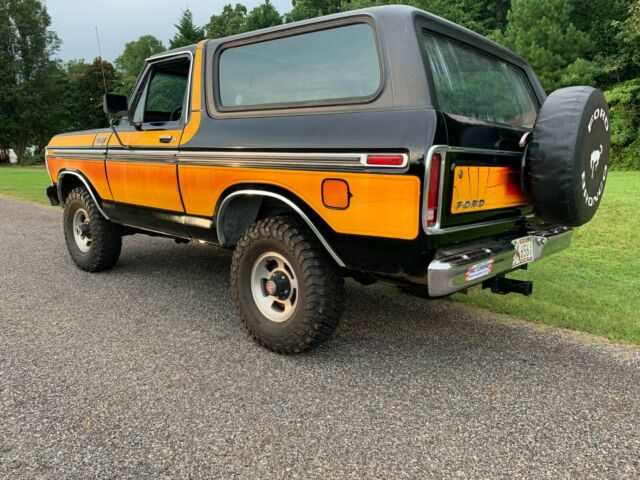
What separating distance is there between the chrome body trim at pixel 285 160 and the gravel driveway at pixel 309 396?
1.17 metres

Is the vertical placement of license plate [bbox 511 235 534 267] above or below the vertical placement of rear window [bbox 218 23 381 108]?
below

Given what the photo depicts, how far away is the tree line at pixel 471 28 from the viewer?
20.8 meters

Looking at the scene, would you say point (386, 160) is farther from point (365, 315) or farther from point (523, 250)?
point (365, 315)

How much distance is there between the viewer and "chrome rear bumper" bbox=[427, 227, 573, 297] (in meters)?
2.34

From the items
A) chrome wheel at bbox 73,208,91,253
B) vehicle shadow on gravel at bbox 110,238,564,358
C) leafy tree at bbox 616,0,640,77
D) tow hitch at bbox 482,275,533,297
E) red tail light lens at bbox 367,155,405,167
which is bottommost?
vehicle shadow on gravel at bbox 110,238,564,358

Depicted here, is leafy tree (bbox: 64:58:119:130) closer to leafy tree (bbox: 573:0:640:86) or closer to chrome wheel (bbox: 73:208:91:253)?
leafy tree (bbox: 573:0:640:86)

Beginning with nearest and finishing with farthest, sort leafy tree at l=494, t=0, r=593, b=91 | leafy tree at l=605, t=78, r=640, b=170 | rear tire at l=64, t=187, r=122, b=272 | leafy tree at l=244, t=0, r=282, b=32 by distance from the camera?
rear tire at l=64, t=187, r=122, b=272 < leafy tree at l=605, t=78, r=640, b=170 < leafy tree at l=494, t=0, r=593, b=91 < leafy tree at l=244, t=0, r=282, b=32

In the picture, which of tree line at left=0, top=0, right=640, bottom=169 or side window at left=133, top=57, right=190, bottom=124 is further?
tree line at left=0, top=0, right=640, bottom=169

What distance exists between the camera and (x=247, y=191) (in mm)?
3004

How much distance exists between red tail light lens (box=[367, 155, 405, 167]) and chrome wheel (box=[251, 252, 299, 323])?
A: 862 millimetres

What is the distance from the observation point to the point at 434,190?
7.50 feet

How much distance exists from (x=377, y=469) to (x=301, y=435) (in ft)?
1.30

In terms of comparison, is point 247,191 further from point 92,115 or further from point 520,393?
point 92,115

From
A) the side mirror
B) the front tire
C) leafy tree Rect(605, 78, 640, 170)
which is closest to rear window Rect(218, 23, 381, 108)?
the front tire
